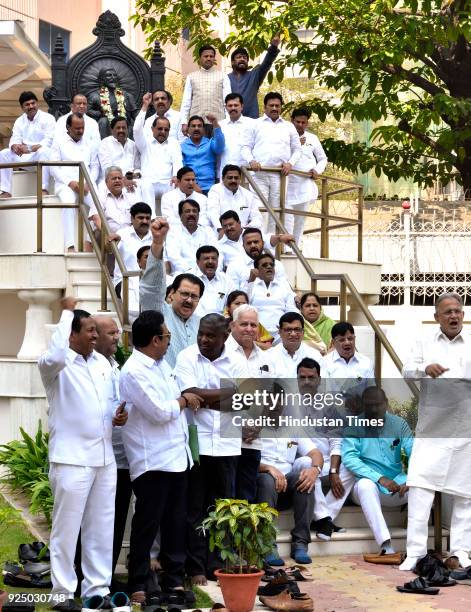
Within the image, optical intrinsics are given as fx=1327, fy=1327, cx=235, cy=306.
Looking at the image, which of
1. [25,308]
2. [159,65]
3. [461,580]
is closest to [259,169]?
[25,308]

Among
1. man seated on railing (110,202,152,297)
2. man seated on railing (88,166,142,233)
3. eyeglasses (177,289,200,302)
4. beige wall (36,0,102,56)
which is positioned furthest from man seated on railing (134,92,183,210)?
beige wall (36,0,102,56)

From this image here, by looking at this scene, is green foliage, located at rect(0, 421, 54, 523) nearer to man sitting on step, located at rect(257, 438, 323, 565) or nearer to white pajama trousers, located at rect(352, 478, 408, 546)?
man sitting on step, located at rect(257, 438, 323, 565)

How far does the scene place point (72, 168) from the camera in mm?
14516

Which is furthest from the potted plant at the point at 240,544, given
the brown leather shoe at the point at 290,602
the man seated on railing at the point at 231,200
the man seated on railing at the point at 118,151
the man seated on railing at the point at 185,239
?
the man seated on railing at the point at 118,151

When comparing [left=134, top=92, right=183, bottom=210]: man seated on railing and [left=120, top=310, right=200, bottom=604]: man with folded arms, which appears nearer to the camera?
[left=120, top=310, right=200, bottom=604]: man with folded arms

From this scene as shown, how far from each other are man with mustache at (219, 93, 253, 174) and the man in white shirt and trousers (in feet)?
21.7

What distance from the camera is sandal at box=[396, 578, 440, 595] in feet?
30.2

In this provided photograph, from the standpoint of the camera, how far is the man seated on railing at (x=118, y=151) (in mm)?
15031

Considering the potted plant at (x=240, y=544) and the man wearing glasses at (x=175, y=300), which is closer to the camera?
the potted plant at (x=240, y=544)

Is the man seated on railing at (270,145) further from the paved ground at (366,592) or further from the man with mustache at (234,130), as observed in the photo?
the paved ground at (366,592)

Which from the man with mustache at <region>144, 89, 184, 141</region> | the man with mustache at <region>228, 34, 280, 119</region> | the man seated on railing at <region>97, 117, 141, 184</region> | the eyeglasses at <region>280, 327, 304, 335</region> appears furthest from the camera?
the man with mustache at <region>228, 34, 280, 119</region>

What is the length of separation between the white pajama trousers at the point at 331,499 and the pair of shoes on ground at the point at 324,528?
4 cm

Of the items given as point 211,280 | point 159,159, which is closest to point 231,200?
point 159,159

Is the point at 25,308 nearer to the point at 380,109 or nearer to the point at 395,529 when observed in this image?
the point at 395,529
